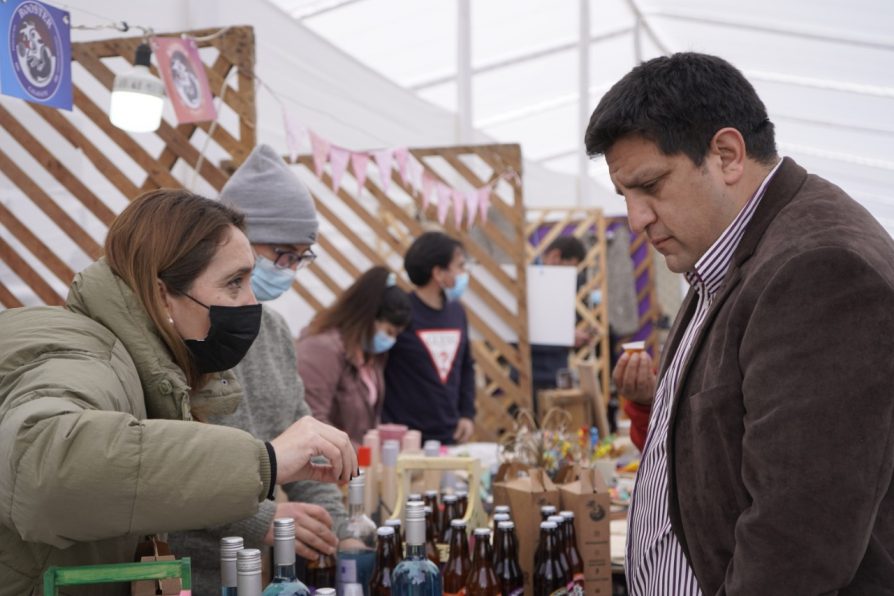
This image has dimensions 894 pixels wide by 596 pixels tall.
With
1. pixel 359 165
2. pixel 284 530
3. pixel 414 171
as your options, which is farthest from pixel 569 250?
pixel 284 530

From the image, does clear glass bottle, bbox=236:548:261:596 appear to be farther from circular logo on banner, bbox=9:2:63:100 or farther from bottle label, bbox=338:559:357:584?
circular logo on banner, bbox=9:2:63:100

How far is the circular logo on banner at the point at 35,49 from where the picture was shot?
2.33m

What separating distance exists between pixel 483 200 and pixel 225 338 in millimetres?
4127

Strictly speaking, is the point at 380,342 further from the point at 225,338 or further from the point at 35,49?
the point at 225,338

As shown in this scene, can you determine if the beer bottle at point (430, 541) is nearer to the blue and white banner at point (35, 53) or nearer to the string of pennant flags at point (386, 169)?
the blue and white banner at point (35, 53)

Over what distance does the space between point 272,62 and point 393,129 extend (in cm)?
155

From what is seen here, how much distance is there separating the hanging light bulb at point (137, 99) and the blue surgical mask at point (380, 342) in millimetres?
1127

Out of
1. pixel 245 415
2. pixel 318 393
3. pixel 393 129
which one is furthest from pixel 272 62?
pixel 245 415

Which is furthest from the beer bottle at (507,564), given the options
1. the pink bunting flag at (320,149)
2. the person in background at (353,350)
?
the pink bunting flag at (320,149)

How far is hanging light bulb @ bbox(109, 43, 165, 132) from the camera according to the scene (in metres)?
2.73

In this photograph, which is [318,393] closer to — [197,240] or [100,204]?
[100,204]

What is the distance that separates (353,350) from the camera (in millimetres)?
3273

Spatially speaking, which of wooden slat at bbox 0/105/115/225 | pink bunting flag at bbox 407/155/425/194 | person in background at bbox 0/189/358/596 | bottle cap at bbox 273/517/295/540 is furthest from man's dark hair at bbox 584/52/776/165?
pink bunting flag at bbox 407/155/425/194

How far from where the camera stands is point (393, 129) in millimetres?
6680
